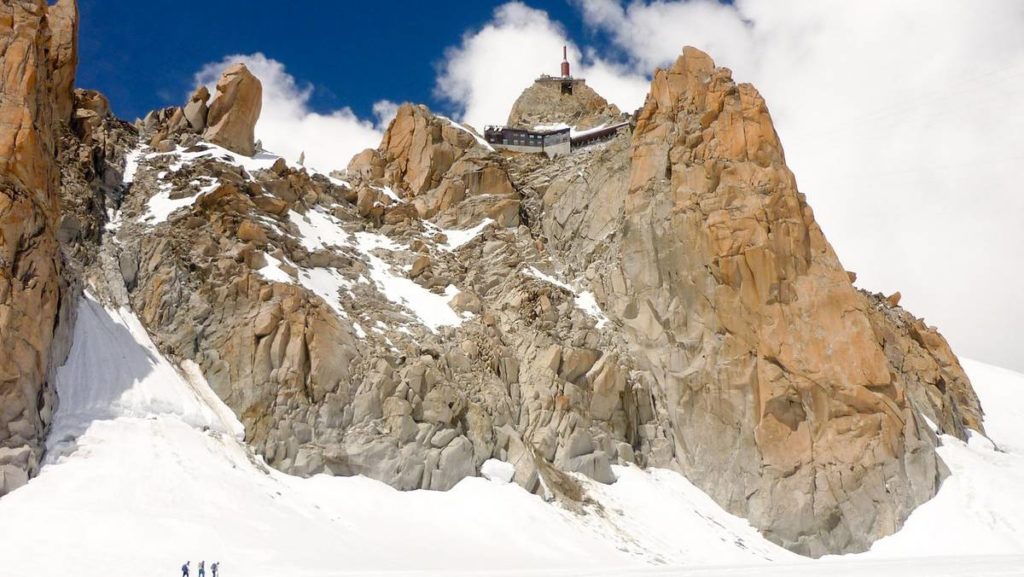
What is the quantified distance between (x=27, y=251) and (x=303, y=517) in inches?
546

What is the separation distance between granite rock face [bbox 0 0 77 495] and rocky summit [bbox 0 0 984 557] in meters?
0.11

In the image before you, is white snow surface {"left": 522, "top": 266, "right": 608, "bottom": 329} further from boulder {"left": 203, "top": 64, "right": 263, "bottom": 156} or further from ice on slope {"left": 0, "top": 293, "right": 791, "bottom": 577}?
boulder {"left": 203, "top": 64, "right": 263, "bottom": 156}

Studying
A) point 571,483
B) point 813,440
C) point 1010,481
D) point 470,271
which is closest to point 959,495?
point 1010,481

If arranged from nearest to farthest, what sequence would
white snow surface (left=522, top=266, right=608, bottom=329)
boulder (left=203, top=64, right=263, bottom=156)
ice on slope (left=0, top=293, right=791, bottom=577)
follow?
1. ice on slope (left=0, top=293, right=791, bottom=577)
2. white snow surface (left=522, top=266, right=608, bottom=329)
3. boulder (left=203, top=64, right=263, bottom=156)

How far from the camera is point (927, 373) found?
55781 mm

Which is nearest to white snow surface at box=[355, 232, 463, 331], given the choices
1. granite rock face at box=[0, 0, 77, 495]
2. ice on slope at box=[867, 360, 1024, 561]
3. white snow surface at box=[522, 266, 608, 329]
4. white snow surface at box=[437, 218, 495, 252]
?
white snow surface at box=[437, 218, 495, 252]

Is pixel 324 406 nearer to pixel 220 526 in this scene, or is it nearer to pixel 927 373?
pixel 220 526

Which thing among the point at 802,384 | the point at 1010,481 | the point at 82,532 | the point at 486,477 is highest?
the point at 802,384

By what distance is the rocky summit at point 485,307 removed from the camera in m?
36.0

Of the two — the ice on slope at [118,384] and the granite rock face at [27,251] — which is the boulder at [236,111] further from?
the ice on slope at [118,384]

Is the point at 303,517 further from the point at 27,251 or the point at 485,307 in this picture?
the point at 485,307

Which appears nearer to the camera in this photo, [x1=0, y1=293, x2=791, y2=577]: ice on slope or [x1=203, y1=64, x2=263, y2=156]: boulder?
[x1=0, y1=293, x2=791, y2=577]: ice on slope

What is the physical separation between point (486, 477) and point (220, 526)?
41.2 ft

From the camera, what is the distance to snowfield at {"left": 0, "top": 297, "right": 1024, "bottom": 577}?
2558cm
